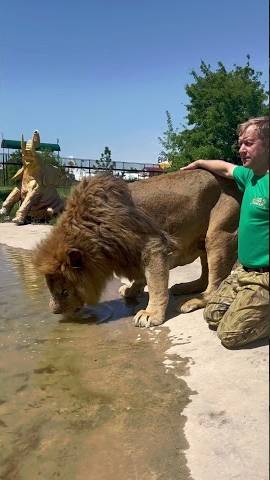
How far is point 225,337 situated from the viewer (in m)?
4.59

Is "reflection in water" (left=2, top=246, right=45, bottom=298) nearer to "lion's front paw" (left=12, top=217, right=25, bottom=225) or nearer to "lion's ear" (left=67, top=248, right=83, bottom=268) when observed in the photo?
"lion's ear" (left=67, top=248, right=83, bottom=268)

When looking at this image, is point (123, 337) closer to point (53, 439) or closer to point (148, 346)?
point (148, 346)

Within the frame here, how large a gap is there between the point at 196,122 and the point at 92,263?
23.0 meters

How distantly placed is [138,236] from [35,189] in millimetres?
12668

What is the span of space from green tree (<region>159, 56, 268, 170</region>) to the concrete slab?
18723mm

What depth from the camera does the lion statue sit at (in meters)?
17.7

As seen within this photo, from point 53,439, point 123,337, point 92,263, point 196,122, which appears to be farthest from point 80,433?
point 196,122

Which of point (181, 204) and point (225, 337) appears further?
point (181, 204)

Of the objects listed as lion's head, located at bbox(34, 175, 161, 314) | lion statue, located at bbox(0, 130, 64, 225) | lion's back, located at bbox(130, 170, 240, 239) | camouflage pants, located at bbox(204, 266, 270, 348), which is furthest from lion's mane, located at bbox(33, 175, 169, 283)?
lion statue, located at bbox(0, 130, 64, 225)

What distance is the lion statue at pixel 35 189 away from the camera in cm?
1772

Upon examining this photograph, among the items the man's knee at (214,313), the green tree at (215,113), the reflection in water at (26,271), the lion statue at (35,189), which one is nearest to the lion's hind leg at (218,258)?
the man's knee at (214,313)

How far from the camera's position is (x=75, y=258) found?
5754 millimetres

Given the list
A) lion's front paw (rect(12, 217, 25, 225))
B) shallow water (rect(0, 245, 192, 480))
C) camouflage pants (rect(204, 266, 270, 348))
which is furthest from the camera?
lion's front paw (rect(12, 217, 25, 225))

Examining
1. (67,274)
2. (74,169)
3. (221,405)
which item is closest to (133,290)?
(67,274)
